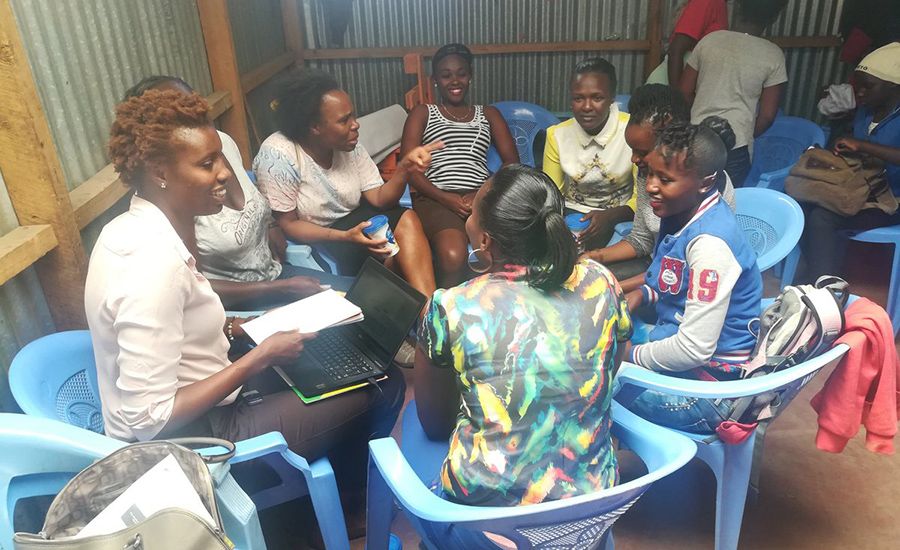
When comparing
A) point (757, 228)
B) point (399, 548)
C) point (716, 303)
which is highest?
point (716, 303)

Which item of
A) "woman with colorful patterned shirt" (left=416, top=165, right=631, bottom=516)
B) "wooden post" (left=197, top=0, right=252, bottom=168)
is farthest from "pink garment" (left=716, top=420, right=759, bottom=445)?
"wooden post" (left=197, top=0, right=252, bottom=168)

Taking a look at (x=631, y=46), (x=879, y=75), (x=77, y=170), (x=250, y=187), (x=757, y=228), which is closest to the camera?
(x=77, y=170)

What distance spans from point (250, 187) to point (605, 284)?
1504mm

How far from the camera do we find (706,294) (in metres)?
1.66

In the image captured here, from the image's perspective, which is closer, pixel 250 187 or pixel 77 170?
pixel 77 170

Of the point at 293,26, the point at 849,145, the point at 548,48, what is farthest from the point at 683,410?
the point at 293,26

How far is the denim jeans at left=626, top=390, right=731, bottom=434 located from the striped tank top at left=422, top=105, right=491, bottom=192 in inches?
68.2

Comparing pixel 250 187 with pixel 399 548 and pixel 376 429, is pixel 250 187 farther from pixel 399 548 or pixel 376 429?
pixel 399 548

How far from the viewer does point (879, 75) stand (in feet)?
9.42

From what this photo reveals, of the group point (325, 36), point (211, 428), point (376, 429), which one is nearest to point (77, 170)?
point (211, 428)

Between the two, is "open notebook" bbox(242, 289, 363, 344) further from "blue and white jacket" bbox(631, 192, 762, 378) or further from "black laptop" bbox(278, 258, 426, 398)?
"blue and white jacket" bbox(631, 192, 762, 378)

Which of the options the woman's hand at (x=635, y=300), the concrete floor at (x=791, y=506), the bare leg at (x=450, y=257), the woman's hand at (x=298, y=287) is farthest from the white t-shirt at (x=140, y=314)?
the bare leg at (x=450, y=257)

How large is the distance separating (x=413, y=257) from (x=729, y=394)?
159cm

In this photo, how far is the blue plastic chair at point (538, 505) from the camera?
111 centimetres
